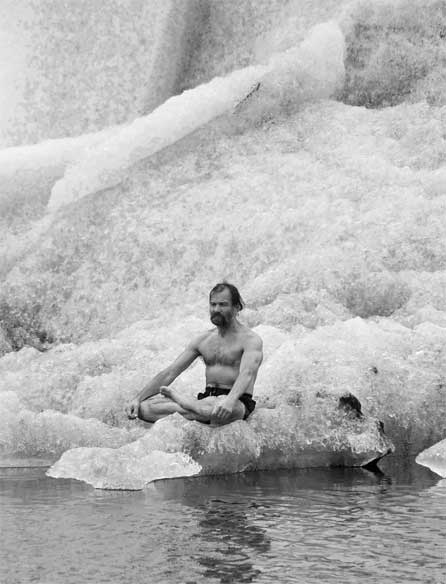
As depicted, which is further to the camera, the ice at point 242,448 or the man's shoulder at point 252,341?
the man's shoulder at point 252,341

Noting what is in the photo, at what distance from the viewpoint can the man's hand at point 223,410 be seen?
6410mm

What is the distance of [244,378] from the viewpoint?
6.60m

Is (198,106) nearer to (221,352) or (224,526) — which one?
(221,352)

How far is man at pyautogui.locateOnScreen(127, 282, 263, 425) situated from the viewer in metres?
6.56

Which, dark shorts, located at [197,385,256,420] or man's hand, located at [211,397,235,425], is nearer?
man's hand, located at [211,397,235,425]

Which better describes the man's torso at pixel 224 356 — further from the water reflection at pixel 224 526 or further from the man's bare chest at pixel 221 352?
the water reflection at pixel 224 526

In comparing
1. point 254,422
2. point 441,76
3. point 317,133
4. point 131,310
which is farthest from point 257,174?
point 254,422

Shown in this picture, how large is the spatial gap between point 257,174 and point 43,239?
2.00m

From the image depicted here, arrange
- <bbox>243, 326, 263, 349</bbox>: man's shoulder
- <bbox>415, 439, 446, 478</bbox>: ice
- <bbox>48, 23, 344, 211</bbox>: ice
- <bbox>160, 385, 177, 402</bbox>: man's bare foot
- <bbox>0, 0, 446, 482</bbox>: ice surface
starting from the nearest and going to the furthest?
<bbox>415, 439, 446, 478</bbox>: ice, <bbox>160, 385, 177, 402</bbox>: man's bare foot, <bbox>243, 326, 263, 349</bbox>: man's shoulder, <bbox>0, 0, 446, 482</bbox>: ice surface, <bbox>48, 23, 344, 211</bbox>: ice

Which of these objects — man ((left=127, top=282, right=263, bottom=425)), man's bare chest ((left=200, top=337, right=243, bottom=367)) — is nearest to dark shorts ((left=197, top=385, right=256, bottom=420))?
man ((left=127, top=282, right=263, bottom=425))

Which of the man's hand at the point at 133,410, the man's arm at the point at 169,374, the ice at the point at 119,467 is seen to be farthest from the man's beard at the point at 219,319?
the ice at the point at 119,467

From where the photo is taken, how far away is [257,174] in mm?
10969

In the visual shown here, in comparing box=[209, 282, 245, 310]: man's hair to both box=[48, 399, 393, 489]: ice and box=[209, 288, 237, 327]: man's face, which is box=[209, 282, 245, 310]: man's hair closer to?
box=[209, 288, 237, 327]: man's face

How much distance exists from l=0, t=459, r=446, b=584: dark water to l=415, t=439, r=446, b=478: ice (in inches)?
4.9
